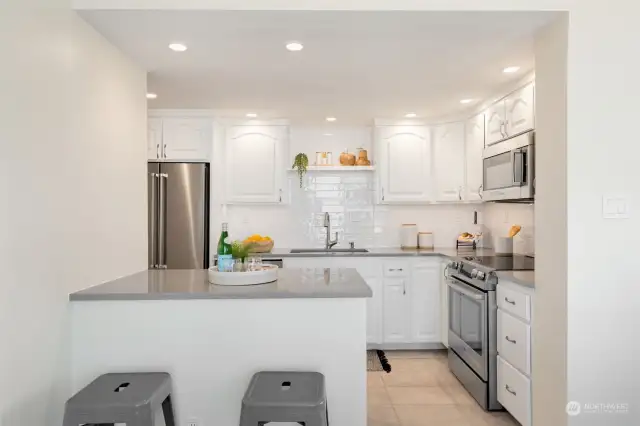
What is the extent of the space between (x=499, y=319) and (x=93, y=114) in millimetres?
2759

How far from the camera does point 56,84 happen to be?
2068 millimetres

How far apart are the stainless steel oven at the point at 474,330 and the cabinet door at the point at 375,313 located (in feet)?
2.31

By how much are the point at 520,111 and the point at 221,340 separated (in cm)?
256

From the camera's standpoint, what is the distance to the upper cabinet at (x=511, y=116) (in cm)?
311

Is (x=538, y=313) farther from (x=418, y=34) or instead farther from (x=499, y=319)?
(x=418, y=34)

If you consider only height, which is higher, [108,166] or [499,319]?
[108,166]

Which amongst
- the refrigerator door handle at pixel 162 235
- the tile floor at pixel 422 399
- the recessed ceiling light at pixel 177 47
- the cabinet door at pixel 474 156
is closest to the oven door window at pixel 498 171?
the cabinet door at pixel 474 156

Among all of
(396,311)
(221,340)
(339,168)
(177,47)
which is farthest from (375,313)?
(177,47)

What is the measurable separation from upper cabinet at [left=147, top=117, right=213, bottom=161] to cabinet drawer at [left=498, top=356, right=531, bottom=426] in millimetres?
3080

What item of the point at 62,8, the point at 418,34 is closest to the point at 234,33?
the point at 62,8

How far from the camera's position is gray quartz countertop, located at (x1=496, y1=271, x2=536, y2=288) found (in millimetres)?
2581

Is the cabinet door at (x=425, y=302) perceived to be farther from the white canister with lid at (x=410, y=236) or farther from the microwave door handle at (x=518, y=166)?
the microwave door handle at (x=518, y=166)

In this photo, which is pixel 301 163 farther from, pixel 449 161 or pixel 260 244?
pixel 449 161

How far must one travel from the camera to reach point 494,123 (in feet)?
12.4
